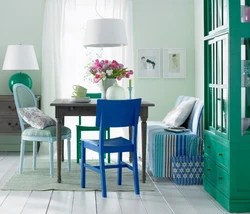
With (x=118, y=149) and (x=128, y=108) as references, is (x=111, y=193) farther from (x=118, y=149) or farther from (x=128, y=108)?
(x=128, y=108)

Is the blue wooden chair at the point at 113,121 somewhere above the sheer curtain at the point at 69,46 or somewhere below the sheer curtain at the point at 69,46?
below

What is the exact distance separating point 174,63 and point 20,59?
6.97 ft

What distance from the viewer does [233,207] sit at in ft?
12.6

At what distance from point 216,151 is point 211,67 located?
0.71m

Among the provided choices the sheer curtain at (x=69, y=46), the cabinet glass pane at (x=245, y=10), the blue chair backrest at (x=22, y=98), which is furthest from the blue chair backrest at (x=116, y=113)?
the sheer curtain at (x=69, y=46)

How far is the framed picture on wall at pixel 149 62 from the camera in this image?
7.19 metres

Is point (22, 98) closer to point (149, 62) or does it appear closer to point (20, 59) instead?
point (20, 59)

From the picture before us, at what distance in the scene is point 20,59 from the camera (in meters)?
6.50

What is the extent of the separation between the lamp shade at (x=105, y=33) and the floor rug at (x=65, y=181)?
4.42 ft

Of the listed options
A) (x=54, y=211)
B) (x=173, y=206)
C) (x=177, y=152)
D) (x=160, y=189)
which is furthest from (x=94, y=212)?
(x=177, y=152)

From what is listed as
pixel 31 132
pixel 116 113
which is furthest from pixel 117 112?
pixel 31 132

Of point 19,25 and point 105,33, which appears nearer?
point 105,33

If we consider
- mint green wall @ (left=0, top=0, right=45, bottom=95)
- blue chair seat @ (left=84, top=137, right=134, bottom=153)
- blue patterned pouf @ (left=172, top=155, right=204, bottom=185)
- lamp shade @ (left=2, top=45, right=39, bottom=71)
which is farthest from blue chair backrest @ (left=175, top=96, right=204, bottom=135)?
mint green wall @ (left=0, top=0, right=45, bottom=95)

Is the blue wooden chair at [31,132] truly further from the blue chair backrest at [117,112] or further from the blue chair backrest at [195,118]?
the blue chair backrest at [195,118]
